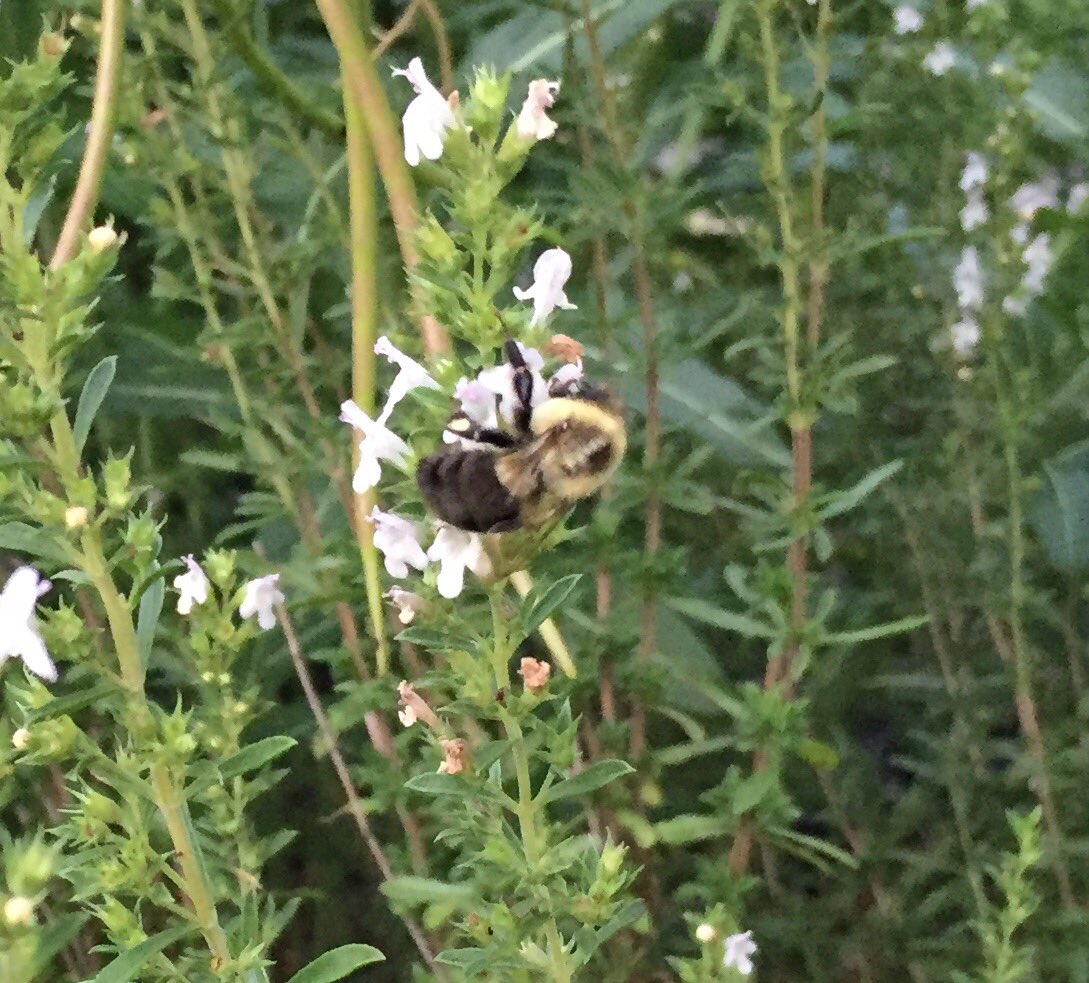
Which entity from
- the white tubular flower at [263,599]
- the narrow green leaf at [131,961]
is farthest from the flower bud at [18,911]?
the white tubular flower at [263,599]

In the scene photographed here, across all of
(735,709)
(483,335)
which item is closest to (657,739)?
(735,709)

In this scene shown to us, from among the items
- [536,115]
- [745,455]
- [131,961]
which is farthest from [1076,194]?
[131,961]

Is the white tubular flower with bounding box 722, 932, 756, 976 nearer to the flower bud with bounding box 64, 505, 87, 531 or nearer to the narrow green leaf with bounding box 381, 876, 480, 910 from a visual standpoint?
the narrow green leaf with bounding box 381, 876, 480, 910

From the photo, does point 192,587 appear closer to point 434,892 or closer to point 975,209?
point 434,892

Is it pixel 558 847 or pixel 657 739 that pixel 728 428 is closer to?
pixel 657 739

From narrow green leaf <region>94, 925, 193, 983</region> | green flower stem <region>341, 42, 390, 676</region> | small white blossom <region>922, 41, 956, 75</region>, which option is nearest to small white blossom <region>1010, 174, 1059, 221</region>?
small white blossom <region>922, 41, 956, 75</region>

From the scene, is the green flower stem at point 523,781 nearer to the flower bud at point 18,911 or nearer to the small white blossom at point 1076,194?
the flower bud at point 18,911
